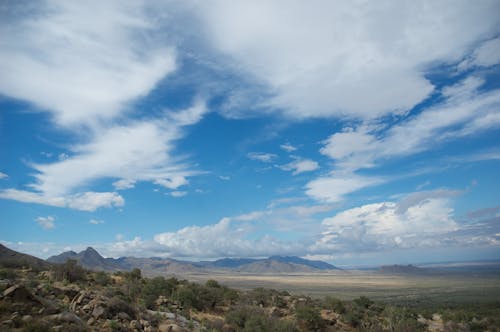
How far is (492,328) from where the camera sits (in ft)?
110

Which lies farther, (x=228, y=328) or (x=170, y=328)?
(x=228, y=328)

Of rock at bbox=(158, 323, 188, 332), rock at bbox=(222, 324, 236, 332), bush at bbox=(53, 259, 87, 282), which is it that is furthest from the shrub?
bush at bbox=(53, 259, 87, 282)

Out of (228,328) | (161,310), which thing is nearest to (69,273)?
(161,310)

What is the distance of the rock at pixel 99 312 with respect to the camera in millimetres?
18631

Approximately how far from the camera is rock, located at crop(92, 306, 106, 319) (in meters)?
18.6

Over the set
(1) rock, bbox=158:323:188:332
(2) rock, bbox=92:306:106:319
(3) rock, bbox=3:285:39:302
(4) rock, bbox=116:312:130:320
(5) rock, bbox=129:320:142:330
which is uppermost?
(3) rock, bbox=3:285:39:302

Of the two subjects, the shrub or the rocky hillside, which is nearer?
the rocky hillside

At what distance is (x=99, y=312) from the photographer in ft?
61.8

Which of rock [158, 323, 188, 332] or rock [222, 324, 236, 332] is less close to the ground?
rock [158, 323, 188, 332]

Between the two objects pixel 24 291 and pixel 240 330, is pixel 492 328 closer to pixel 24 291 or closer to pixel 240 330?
pixel 240 330

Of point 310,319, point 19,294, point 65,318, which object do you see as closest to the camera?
point 65,318

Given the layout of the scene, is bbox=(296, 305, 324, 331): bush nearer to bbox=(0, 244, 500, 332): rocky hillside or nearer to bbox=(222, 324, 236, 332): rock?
bbox=(0, 244, 500, 332): rocky hillside

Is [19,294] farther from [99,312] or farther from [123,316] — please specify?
[123,316]

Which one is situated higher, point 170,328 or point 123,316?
point 123,316
